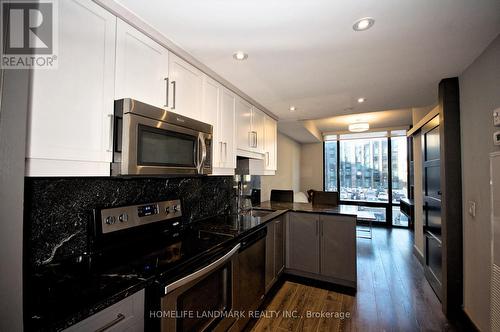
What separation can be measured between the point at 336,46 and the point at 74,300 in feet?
6.63

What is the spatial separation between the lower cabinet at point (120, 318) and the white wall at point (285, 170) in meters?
3.19

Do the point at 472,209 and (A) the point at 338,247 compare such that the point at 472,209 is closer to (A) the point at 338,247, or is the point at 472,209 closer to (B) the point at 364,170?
(A) the point at 338,247

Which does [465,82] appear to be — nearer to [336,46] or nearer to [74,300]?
[336,46]

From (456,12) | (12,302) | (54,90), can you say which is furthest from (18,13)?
(456,12)

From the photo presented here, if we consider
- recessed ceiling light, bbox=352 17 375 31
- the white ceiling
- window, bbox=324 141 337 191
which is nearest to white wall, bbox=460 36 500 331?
the white ceiling

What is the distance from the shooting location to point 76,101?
108cm

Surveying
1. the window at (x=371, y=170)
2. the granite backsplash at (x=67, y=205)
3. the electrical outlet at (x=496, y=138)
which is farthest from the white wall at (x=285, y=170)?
the electrical outlet at (x=496, y=138)

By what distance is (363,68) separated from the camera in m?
→ 1.91

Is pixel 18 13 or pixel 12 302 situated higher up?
pixel 18 13

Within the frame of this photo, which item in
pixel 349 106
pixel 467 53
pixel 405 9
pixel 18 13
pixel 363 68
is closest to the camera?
pixel 18 13

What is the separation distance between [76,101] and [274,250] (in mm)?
2376

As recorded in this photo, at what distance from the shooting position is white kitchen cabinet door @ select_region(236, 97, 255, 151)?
245cm

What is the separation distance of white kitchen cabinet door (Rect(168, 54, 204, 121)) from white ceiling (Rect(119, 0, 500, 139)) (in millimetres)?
121

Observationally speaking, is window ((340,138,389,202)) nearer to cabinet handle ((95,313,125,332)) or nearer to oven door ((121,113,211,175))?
oven door ((121,113,211,175))
